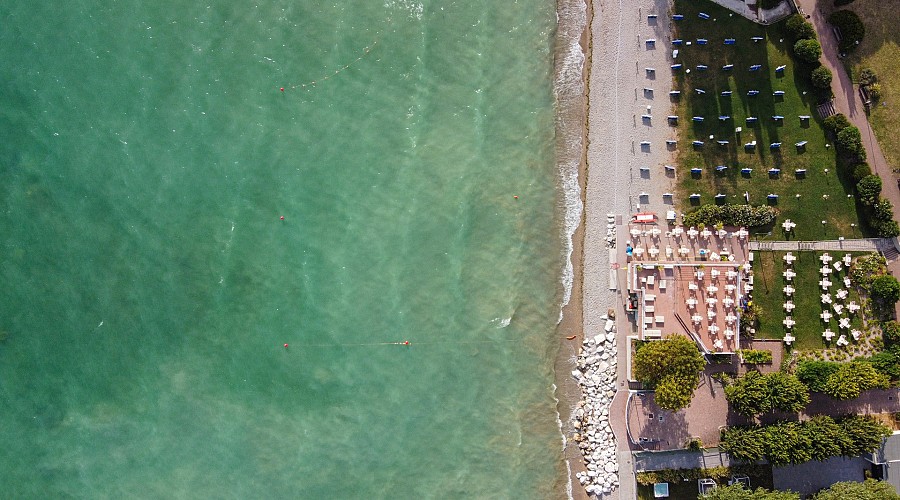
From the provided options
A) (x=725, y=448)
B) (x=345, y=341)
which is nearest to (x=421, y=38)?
(x=345, y=341)

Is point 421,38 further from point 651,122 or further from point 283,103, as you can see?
point 651,122

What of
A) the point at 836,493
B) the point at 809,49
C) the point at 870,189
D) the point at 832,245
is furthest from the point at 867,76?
the point at 836,493

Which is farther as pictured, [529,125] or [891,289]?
[529,125]

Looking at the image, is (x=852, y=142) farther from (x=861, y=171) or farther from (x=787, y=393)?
(x=787, y=393)

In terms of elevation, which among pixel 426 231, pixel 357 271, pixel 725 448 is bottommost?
pixel 725 448

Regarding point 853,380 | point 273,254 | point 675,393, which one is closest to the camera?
point 675,393

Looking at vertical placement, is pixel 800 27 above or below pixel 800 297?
above

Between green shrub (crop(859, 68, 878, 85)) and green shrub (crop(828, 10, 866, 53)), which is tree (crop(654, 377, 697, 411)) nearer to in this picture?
green shrub (crop(859, 68, 878, 85))
